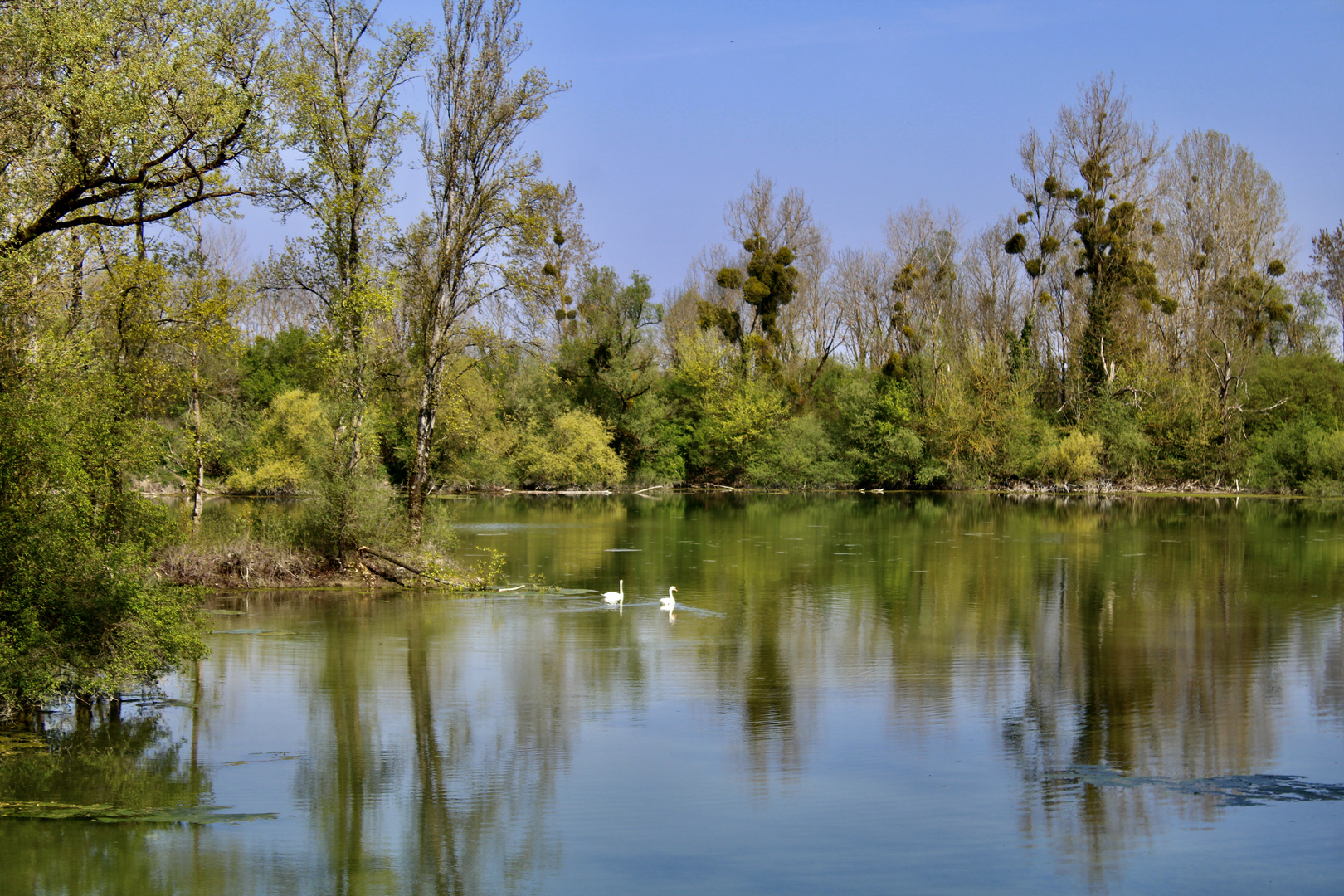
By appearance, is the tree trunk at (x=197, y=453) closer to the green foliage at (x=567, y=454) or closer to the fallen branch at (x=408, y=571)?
the fallen branch at (x=408, y=571)

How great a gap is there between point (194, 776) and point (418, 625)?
25.2 ft

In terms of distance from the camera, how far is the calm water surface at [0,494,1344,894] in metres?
8.06

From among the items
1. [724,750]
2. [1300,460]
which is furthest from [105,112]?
[1300,460]

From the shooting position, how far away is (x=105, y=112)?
37.0ft

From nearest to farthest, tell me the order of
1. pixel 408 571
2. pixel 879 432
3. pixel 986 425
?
pixel 408 571 < pixel 986 425 < pixel 879 432

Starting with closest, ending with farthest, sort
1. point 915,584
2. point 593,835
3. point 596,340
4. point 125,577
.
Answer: point 593,835 < point 125,577 < point 915,584 < point 596,340

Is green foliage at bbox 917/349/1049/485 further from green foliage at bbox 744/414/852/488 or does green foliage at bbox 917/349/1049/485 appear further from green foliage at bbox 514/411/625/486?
green foliage at bbox 514/411/625/486

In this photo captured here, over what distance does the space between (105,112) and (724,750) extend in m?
8.95

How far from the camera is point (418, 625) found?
17609 millimetres

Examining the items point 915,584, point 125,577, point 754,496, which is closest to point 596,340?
point 754,496

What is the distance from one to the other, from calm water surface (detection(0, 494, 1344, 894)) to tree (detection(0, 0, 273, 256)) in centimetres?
554

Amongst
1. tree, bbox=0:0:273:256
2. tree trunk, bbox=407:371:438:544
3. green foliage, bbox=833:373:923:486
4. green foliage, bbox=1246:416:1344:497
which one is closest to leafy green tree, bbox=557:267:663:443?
green foliage, bbox=833:373:923:486

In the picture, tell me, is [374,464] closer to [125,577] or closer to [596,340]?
[125,577]

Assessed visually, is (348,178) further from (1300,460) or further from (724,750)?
(1300,460)
